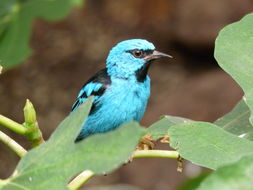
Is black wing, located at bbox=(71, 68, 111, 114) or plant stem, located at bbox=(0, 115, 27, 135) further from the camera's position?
black wing, located at bbox=(71, 68, 111, 114)

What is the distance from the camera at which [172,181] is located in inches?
326

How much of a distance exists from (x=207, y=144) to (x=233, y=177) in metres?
0.55

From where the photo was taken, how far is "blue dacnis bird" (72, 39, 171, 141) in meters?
3.85

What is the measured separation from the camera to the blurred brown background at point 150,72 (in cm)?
895

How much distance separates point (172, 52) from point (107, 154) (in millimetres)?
9276

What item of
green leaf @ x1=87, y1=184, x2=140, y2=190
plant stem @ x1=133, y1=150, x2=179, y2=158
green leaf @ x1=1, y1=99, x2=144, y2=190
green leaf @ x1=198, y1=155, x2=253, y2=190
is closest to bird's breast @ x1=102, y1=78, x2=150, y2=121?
plant stem @ x1=133, y1=150, x2=179, y2=158

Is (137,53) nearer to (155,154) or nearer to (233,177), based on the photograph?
(155,154)

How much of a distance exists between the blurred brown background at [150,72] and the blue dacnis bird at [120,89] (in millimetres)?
4507

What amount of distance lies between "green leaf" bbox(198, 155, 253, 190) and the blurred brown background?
6888 millimetres

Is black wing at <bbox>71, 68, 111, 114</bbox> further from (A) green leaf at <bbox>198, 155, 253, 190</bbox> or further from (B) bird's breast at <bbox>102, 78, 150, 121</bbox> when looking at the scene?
(A) green leaf at <bbox>198, 155, 253, 190</bbox>

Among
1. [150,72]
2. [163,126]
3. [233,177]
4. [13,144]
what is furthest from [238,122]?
[150,72]

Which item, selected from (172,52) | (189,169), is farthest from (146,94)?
(172,52)

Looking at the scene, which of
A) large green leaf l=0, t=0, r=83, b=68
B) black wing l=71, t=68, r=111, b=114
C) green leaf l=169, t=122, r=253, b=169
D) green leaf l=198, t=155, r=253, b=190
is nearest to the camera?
A: green leaf l=198, t=155, r=253, b=190

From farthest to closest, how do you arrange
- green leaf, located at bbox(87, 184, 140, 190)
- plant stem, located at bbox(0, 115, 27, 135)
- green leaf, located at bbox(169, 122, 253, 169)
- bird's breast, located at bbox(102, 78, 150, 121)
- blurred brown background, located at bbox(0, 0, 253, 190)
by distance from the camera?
blurred brown background, located at bbox(0, 0, 253, 190), green leaf, located at bbox(87, 184, 140, 190), bird's breast, located at bbox(102, 78, 150, 121), plant stem, located at bbox(0, 115, 27, 135), green leaf, located at bbox(169, 122, 253, 169)
